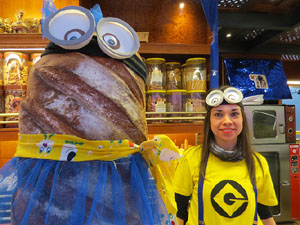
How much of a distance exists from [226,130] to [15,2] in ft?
5.67

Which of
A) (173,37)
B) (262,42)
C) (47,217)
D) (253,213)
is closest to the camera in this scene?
(47,217)

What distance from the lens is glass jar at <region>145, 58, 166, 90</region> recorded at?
1.55 meters

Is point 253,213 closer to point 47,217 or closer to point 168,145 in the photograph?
point 168,145

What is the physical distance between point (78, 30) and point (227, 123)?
101 centimetres

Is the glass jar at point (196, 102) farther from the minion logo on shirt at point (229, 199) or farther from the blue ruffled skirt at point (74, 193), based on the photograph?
the blue ruffled skirt at point (74, 193)

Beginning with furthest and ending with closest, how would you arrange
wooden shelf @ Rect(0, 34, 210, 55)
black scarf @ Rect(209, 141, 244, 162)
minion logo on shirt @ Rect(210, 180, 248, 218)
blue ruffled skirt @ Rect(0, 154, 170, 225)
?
wooden shelf @ Rect(0, 34, 210, 55) → black scarf @ Rect(209, 141, 244, 162) → minion logo on shirt @ Rect(210, 180, 248, 218) → blue ruffled skirt @ Rect(0, 154, 170, 225)

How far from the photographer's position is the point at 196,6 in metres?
1.96

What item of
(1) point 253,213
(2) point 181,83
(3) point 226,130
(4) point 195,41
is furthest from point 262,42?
(1) point 253,213

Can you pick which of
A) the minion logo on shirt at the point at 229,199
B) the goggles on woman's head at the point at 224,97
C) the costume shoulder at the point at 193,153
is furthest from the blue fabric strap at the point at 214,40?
the minion logo on shirt at the point at 229,199

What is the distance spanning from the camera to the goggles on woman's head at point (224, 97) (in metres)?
1.28

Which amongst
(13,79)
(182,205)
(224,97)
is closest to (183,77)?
(224,97)

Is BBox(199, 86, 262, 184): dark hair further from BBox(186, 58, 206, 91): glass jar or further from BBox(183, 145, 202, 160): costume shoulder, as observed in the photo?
BBox(186, 58, 206, 91): glass jar

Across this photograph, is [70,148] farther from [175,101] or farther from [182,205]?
[175,101]

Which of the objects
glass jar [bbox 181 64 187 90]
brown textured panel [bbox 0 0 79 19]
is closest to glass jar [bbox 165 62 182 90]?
glass jar [bbox 181 64 187 90]
